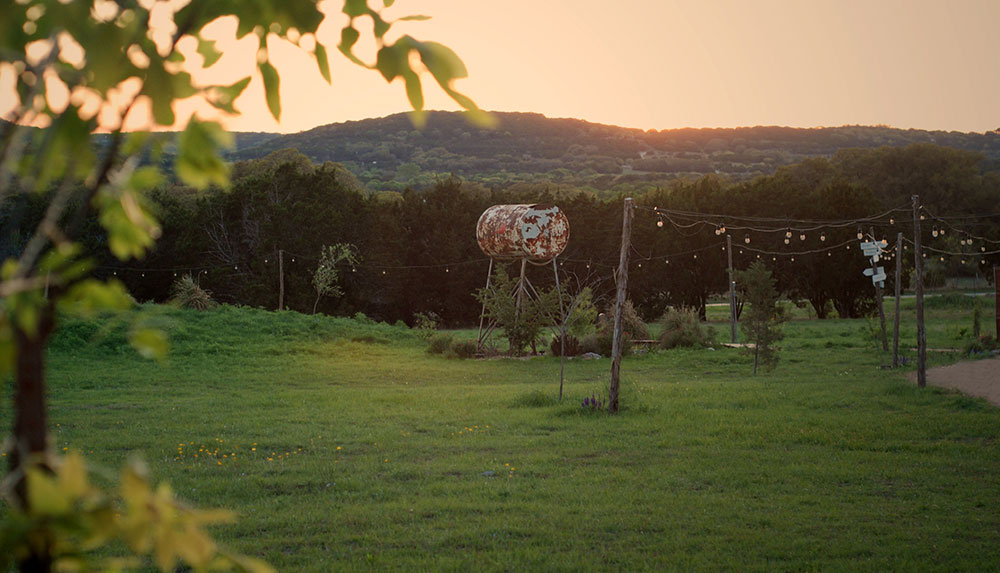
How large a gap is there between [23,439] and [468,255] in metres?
42.5

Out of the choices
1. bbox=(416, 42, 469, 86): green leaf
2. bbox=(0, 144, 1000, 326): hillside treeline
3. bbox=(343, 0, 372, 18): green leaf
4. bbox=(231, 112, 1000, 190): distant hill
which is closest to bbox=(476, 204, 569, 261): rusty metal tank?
bbox=(0, 144, 1000, 326): hillside treeline

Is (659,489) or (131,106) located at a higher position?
(131,106)

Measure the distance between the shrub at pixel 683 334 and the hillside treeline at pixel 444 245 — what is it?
8993 millimetres

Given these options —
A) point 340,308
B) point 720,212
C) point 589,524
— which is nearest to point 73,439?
point 589,524

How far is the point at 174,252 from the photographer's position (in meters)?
40.5

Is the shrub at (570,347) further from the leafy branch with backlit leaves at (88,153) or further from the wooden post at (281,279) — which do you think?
the leafy branch with backlit leaves at (88,153)

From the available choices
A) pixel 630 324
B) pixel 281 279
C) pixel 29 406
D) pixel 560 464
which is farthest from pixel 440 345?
pixel 29 406

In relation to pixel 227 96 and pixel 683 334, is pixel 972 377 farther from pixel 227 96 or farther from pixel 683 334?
pixel 227 96

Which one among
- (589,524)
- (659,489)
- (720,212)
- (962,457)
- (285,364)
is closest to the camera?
(589,524)

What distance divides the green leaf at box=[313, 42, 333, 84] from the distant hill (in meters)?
88.8

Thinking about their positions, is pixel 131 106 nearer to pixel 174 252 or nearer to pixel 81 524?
pixel 81 524

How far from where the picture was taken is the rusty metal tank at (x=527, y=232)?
2580 centimetres

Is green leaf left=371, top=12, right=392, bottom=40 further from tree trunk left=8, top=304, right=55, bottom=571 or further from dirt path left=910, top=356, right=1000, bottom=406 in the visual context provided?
dirt path left=910, top=356, right=1000, bottom=406

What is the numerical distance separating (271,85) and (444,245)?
1664 inches
